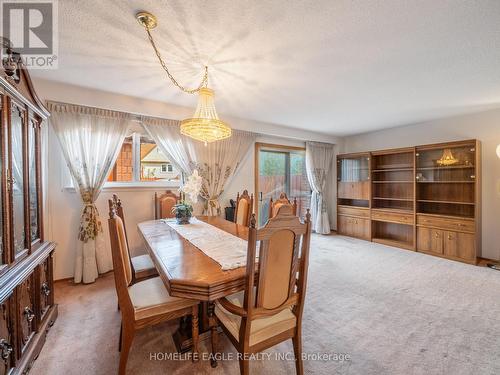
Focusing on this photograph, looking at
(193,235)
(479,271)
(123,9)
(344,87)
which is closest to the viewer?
(123,9)

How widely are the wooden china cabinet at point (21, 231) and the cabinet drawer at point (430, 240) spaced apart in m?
5.18

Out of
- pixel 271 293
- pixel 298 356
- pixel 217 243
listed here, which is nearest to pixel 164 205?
pixel 217 243

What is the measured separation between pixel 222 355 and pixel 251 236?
3.71 feet

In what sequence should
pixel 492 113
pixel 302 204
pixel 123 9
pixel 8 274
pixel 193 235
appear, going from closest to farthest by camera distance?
pixel 8 274, pixel 123 9, pixel 193 235, pixel 492 113, pixel 302 204

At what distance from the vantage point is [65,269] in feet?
9.46

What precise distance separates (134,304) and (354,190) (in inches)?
189

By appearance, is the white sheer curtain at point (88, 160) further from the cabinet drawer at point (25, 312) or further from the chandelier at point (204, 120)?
the chandelier at point (204, 120)

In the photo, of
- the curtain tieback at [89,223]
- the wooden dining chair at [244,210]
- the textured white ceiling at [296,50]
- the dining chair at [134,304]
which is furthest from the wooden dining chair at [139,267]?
the textured white ceiling at [296,50]

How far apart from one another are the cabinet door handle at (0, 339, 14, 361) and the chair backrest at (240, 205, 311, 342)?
1280 millimetres

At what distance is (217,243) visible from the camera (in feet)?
6.35

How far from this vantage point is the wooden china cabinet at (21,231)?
52.0 inches

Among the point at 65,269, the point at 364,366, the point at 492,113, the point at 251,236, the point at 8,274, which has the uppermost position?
the point at 492,113

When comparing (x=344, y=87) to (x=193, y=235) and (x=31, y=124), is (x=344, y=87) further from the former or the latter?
(x=31, y=124)

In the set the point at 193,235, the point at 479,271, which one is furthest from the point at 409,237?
the point at 193,235
